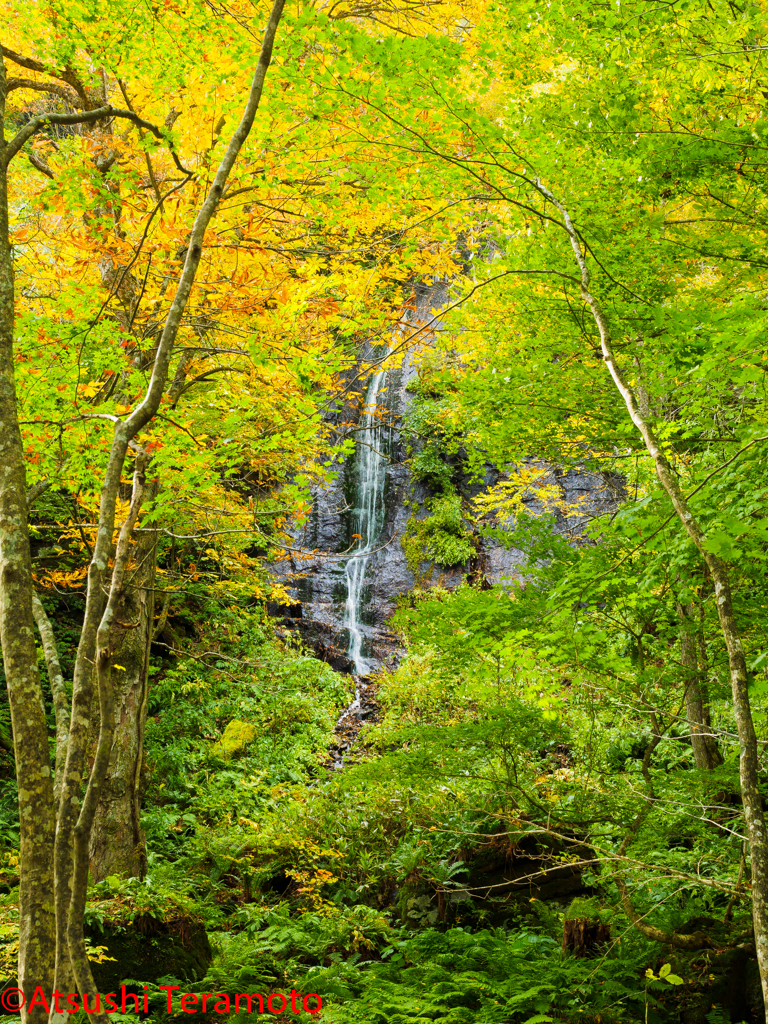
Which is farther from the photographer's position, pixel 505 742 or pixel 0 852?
pixel 0 852

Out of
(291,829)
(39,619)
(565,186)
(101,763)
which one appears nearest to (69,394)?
(39,619)

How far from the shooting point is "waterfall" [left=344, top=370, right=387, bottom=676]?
53.4 feet

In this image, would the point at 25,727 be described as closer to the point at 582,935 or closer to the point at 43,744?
the point at 43,744

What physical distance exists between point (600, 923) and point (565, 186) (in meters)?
5.84

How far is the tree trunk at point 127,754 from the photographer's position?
560cm

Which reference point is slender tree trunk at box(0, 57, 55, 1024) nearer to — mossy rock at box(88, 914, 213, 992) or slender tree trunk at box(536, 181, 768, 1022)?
mossy rock at box(88, 914, 213, 992)

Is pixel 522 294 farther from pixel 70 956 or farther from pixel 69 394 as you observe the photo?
pixel 70 956

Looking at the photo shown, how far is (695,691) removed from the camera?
17.9ft

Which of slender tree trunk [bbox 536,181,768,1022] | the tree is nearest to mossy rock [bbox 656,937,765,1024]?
slender tree trunk [bbox 536,181,768,1022]

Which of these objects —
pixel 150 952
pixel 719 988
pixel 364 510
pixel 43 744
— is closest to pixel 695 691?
pixel 719 988

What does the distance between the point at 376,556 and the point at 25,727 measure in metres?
14.9

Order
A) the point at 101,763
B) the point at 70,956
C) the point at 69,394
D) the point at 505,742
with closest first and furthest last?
the point at 70,956, the point at 101,763, the point at 69,394, the point at 505,742

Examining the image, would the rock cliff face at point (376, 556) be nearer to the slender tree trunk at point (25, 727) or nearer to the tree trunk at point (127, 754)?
the tree trunk at point (127, 754)

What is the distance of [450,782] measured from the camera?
7.33 meters
